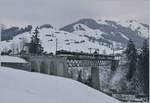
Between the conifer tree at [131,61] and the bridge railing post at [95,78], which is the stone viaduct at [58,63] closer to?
the bridge railing post at [95,78]

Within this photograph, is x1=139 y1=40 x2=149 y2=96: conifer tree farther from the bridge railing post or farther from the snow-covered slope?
the snow-covered slope

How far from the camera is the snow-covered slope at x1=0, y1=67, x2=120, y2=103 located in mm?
18391

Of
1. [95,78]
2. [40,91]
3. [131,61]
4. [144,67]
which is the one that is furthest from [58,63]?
[40,91]

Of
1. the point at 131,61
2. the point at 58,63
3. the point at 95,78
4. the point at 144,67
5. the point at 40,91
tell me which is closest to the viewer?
the point at 40,91

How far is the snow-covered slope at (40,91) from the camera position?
18.4 m

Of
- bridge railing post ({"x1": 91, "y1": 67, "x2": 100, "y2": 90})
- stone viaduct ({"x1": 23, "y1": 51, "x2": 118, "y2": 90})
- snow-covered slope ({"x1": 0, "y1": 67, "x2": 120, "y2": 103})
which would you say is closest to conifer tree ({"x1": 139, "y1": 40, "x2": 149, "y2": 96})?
bridge railing post ({"x1": 91, "y1": 67, "x2": 100, "y2": 90})

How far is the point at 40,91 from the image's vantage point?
2075cm

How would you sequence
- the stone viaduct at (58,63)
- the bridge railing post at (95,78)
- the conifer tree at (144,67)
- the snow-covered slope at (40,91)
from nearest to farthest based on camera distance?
1. the snow-covered slope at (40,91)
2. the stone viaduct at (58,63)
3. the conifer tree at (144,67)
4. the bridge railing post at (95,78)

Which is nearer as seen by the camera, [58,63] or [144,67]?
[58,63]

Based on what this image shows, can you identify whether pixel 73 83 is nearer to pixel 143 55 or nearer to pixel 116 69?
pixel 143 55

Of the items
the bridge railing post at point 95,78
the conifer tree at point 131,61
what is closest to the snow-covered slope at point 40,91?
the bridge railing post at point 95,78

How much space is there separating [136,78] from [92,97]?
61439 mm

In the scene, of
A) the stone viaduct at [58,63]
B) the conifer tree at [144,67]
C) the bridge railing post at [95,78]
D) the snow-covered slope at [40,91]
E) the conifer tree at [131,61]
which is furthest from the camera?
the conifer tree at [131,61]

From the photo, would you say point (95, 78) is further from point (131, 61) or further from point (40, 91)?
point (40, 91)
